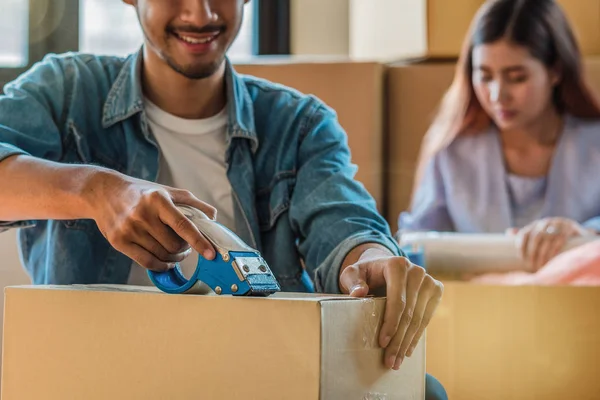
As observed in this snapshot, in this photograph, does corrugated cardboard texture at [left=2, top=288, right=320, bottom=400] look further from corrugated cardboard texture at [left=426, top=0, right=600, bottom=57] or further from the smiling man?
corrugated cardboard texture at [left=426, top=0, right=600, bottom=57]

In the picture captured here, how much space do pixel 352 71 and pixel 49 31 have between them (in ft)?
2.62

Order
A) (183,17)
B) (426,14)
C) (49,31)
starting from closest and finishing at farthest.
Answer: (183,17) < (426,14) < (49,31)

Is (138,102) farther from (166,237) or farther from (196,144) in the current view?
(166,237)

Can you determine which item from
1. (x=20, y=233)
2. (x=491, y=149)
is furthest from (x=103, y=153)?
(x=491, y=149)

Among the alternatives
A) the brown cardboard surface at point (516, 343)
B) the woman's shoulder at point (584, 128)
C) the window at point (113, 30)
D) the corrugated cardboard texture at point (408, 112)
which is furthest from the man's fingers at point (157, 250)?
the window at point (113, 30)

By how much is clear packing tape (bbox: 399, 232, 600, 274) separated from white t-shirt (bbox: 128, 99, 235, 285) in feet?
1.18

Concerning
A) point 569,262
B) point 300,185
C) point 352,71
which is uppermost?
point 352,71

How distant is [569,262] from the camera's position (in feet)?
3.80

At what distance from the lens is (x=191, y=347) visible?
0.59m

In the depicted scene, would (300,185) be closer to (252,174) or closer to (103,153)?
(252,174)

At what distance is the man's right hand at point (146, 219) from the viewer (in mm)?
603

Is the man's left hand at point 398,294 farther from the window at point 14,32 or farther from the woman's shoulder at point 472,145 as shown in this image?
the window at point 14,32

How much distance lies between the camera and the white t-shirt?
3.14 feet

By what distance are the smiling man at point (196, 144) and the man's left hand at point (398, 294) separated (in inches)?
3.9
